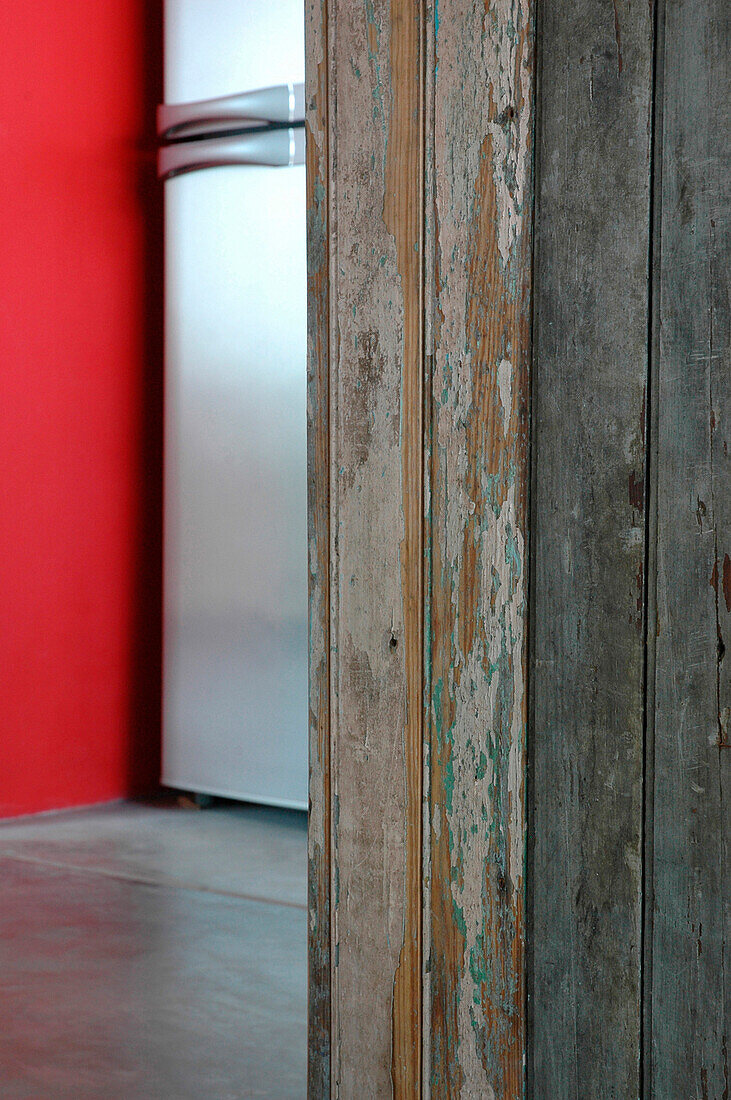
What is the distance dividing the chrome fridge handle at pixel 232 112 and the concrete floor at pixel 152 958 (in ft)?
5.49

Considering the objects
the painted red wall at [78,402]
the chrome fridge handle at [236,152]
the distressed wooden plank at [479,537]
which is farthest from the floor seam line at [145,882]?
the chrome fridge handle at [236,152]

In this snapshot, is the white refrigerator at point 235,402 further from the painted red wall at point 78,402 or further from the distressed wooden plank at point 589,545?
the distressed wooden plank at point 589,545

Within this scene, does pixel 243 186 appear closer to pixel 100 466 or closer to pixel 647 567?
pixel 100 466

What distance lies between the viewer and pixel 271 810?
3.22m

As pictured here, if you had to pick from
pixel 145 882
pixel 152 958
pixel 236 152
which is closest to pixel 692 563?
pixel 152 958

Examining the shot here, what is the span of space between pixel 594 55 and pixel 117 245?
2.55 metres

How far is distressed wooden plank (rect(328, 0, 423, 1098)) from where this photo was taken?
3.29ft

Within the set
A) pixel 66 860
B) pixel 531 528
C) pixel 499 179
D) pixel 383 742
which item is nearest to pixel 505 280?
pixel 499 179

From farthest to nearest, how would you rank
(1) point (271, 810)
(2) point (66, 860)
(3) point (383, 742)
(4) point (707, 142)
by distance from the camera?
(1) point (271, 810) → (2) point (66, 860) → (3) point (383, 742) → (4) point (707, 142)

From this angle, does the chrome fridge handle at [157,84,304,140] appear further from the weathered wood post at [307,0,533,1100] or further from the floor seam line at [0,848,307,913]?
the weathered wood post at [307,0,533,1100]

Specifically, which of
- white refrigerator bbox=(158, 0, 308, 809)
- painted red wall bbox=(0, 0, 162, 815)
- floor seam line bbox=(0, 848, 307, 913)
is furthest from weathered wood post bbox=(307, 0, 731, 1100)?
painted red wall bbox=(0, 0, 162, 815)

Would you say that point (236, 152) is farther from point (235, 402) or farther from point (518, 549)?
point (518, 549)

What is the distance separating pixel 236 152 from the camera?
3012 mm

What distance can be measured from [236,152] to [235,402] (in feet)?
1.98
